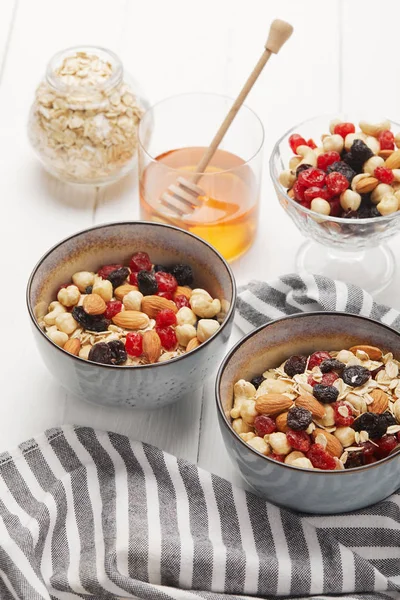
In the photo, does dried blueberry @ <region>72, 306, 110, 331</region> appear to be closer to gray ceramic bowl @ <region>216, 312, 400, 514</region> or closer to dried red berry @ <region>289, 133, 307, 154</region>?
gray ceramic bowl @ <region>216, 312, 400, 514</region>

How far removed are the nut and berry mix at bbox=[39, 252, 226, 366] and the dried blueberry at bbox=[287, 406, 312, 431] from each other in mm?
185

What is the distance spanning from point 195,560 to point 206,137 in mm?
841

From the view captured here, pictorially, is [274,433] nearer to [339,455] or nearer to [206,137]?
[339,455]

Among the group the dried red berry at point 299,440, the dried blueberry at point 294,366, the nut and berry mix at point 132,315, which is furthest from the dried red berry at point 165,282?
the dried red berry at point 299,440

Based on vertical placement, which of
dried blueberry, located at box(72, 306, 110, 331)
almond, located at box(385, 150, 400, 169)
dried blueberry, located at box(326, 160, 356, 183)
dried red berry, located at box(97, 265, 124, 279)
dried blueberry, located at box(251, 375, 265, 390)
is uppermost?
almond, located at box(385, 150, 400, 169)

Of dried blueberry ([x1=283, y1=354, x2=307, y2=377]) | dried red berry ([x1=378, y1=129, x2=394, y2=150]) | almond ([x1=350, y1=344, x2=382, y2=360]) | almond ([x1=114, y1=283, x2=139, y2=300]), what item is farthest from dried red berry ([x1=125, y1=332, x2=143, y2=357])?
dried red berry ([x1=378, y1=129, x2=394, y2=150])

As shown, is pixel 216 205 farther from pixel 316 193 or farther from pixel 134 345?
pixel 134 345

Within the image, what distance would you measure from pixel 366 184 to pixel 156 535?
24.3 inches

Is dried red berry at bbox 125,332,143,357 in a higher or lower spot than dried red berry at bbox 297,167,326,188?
lower

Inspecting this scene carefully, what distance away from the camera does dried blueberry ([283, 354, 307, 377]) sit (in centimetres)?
141

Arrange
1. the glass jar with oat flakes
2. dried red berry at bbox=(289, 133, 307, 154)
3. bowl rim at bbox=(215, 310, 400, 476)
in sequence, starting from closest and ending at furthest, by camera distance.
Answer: bowl rim at bbox=(215, 310, 400, 476) < dried red berry at bbox=(289, 133, 307, 154) < the glass jar with oat flakes

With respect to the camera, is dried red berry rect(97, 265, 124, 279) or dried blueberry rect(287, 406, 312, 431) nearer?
dried blueberry rect(287, 406, 312, 431)

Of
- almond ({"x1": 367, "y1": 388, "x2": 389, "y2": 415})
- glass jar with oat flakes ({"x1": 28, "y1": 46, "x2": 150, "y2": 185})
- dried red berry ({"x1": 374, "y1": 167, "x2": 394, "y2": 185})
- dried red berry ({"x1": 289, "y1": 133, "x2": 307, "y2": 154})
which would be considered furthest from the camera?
glass jar with oat flakes ({"x1": 28, "y1": 46, "x2": 150, "y2": 185})

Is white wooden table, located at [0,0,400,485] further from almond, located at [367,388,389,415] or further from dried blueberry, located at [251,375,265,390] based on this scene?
almond, located at [367,388,389,415]
